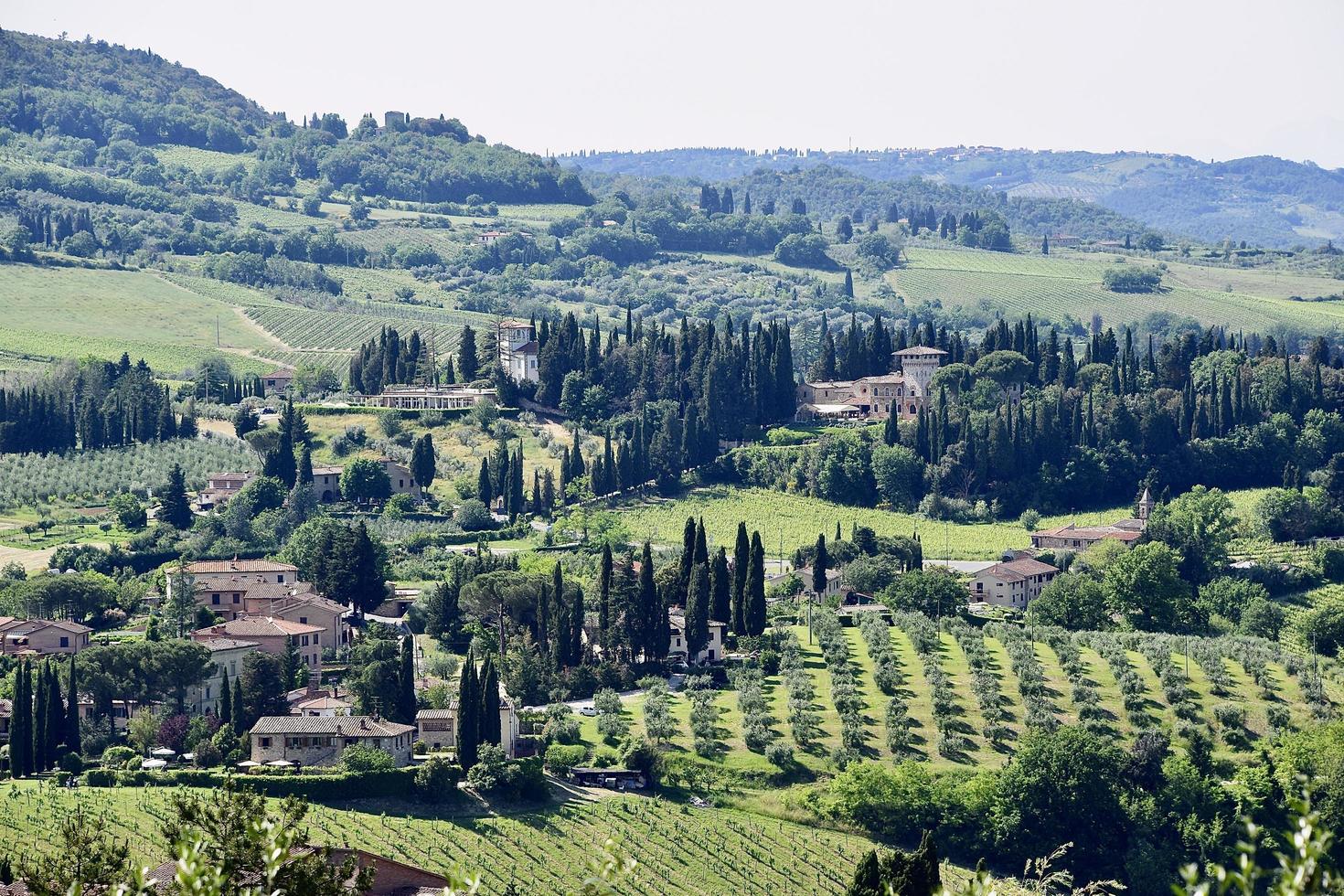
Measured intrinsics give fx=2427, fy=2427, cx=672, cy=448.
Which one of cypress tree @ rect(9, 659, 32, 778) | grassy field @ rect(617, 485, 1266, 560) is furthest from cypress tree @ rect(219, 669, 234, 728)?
grassy field @ rect(617, 485, 1266, 560)

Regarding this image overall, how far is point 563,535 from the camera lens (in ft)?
343

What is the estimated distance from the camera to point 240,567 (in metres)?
93.0

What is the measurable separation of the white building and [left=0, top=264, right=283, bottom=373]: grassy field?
2647 centimetres

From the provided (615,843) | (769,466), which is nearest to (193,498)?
(769,466)

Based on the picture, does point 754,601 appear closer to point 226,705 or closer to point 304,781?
point 226,705

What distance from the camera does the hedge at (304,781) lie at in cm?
6519

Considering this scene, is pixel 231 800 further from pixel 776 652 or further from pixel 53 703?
pixel 776 652

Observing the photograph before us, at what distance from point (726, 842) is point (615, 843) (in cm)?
4009

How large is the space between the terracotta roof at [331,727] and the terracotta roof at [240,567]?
23.1 meters

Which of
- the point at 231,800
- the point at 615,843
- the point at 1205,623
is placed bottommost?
the point at 1205,623

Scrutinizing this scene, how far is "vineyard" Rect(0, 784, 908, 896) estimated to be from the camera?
5991 centimetres

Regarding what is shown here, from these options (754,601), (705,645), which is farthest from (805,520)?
(705,645)

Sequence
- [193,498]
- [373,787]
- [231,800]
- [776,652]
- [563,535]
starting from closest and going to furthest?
[231,800], [373,787], [776,652], [563,535], [193,498]

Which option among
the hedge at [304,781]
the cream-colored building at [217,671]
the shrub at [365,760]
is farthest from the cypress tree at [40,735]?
the shrub at [365,760]
